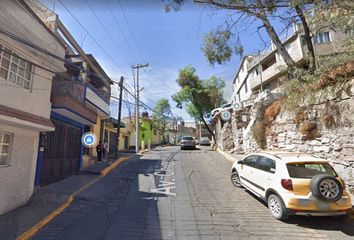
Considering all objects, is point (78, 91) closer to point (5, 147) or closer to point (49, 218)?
point (5, 147)

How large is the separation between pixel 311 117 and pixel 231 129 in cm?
1157

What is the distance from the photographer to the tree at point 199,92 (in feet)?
107

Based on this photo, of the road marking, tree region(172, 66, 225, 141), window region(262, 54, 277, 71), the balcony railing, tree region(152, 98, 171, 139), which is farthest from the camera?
tree region(152, 98, 171, 139)

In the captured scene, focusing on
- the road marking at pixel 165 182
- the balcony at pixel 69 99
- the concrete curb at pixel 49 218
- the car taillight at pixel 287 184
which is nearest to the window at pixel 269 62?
the road marking at pixel 165 182

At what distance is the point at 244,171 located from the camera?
8.36m

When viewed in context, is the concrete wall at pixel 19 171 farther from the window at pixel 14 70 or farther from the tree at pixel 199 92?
the tree at pixel 199 92

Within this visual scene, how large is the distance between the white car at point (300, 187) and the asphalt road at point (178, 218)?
0.41 m

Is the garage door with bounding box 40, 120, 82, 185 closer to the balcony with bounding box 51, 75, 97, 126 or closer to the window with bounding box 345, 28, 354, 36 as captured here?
the balcony with bounding box 51, 75, 97, 126

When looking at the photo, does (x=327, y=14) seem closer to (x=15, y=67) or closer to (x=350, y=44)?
(x=350, y=44)

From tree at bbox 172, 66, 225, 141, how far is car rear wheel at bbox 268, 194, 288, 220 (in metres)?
26.0

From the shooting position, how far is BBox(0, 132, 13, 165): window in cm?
692

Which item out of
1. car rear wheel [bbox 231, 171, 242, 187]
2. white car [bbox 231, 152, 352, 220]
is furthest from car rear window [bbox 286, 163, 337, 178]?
car rear wheel [bbox 231, 171, 242, 187]

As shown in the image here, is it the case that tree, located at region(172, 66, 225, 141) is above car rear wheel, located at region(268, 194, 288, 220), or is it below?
above

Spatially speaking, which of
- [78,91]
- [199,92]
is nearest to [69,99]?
[78,91]
